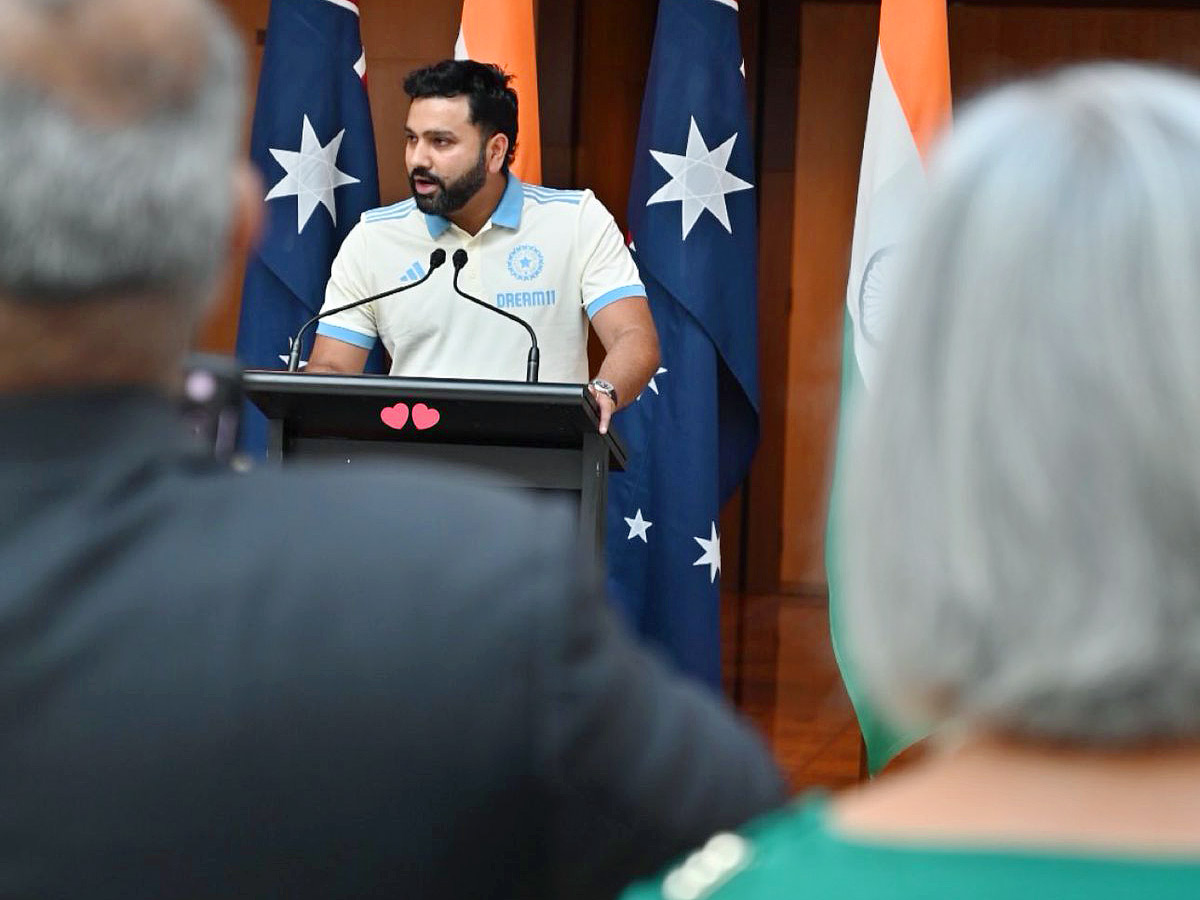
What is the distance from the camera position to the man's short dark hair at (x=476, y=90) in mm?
4156

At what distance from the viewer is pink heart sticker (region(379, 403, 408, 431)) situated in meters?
3.14

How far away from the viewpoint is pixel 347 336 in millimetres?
4113

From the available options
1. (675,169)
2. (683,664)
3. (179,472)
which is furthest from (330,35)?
(179,472)

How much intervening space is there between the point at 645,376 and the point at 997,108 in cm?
322

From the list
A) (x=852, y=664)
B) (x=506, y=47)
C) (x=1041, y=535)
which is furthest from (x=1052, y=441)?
(x=506, y=47)

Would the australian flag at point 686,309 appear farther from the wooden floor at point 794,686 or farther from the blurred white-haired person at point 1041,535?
the blurred white-haired person at point 1041,535

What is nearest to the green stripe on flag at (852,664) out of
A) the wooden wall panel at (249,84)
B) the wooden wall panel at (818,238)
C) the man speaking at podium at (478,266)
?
the man speaking at podium at (478,266)

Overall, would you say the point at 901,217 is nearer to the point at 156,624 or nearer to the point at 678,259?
the point at 678,259

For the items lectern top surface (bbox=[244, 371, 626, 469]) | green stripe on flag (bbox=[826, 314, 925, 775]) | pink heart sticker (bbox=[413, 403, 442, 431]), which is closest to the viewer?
lectern top surface (bbox=[244, 371, 626, 469])

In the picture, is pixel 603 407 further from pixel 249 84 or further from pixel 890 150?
pixel 249 84

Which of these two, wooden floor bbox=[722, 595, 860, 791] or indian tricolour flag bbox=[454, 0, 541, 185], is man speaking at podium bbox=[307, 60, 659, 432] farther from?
wooden floor bbox=[722, 595, 860, 791]

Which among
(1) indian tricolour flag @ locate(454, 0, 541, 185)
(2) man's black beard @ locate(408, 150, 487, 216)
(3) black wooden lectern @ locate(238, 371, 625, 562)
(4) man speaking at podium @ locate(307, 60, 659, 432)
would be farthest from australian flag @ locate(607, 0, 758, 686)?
(3) black wooden lectern @ locate(238, 371, 625, 562)

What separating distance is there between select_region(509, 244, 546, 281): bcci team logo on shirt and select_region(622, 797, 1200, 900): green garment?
11.4ft

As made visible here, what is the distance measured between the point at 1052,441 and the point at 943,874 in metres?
0.15
